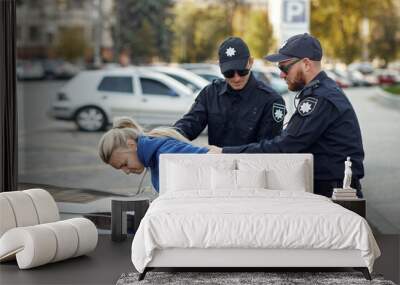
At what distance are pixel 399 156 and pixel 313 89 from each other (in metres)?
2.01

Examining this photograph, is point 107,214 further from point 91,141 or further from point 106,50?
point 106,50

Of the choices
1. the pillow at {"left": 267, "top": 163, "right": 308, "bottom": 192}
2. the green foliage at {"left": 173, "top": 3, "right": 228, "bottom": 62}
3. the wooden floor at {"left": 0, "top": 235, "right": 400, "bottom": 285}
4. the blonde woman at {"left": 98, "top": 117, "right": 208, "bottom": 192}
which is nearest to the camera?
the wooden floor at {"left": 0, "top": 235, "right": 400, "bottom": 285}

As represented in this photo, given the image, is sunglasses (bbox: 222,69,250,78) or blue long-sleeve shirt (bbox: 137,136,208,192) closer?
sunglasses (bbox: 222,69,250,78)

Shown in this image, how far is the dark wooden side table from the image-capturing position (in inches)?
289

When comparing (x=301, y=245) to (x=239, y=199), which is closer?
(x=301, y=245)

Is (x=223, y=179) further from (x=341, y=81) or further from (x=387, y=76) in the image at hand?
(x=387, y=76)

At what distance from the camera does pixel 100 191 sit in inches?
331

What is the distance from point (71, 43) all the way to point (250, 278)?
3537 mm

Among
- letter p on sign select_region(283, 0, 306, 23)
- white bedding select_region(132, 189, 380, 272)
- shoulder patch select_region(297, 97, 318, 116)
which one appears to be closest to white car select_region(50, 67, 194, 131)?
letter p on sign select_region(283, 0, 306, 23)

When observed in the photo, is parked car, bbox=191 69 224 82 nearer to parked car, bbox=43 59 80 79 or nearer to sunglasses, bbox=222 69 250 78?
parked car, bbox=43 59 80 79

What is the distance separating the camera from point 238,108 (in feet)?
22.9

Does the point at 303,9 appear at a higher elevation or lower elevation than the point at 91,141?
higher

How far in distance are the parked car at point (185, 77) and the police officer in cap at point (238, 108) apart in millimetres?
1221

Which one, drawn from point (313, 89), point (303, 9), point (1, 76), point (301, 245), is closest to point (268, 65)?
point (303, 9)
